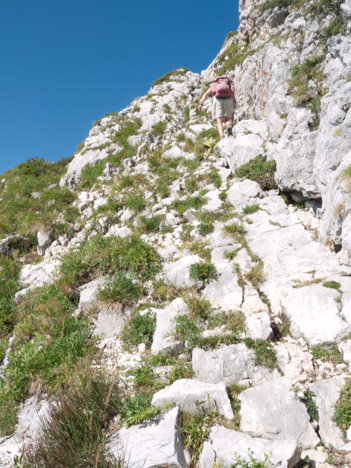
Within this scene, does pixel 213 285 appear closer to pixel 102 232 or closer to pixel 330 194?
pixel 330 194

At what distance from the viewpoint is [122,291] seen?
7738 mm

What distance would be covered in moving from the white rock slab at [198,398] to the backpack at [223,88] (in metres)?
13.0

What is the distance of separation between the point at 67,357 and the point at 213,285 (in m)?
4.08

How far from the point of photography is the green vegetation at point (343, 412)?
4.23m

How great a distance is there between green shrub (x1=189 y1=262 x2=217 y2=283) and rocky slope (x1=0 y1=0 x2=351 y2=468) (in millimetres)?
41

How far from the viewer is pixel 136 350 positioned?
646cm

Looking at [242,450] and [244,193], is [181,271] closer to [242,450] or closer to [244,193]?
[244,193]

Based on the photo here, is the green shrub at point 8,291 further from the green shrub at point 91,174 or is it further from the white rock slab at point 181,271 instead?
the green shrub at point 91,174

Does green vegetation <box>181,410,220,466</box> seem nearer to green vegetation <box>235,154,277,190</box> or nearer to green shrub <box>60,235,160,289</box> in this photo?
green shrub <box>60,235,160,289</box>

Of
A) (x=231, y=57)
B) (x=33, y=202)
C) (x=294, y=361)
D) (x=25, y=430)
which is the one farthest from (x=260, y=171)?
(x=231, y=57)

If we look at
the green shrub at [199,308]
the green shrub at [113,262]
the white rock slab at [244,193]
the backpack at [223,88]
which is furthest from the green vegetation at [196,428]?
the backpack at [223,88]

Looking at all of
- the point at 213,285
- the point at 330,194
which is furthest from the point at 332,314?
the point at 330,194

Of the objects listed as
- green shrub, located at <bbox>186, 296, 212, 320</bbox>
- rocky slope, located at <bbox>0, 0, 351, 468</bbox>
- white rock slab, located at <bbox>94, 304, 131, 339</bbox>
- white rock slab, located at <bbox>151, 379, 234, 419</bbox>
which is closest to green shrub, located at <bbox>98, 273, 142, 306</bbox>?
rocky slope, located at <bbox>0, 0, 351, 468</bbox>

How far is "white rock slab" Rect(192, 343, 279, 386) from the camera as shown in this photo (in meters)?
5.16
